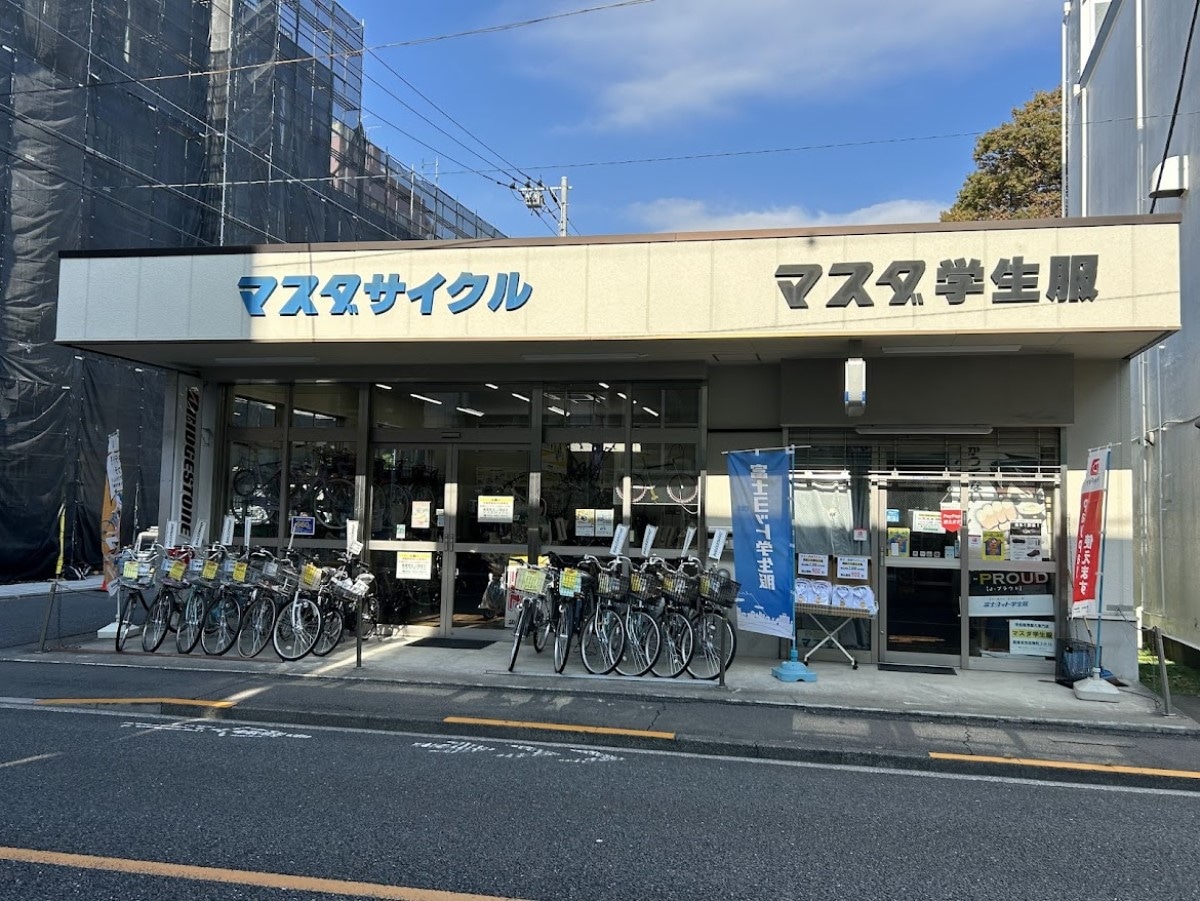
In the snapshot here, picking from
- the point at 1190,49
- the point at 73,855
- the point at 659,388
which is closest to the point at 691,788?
the point at 73,855

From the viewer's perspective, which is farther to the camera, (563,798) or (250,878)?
(563,798)

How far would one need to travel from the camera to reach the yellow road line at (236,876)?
3.79 metres

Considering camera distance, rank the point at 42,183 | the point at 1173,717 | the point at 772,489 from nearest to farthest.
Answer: the point at 1173,717
the point at 772,489
the point at 42,183

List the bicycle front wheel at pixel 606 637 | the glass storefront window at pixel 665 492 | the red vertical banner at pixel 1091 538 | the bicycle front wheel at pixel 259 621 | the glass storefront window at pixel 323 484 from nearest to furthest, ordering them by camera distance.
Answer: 1. the red vertical banner at pixel 1091 538
2. the bicycle front wheel at pixel 606 637
3. the bicycle front wheel at pixel 259 621
4. the glass storefront window at pixel 665 492
5. the glass storefront window at pixel 323 484

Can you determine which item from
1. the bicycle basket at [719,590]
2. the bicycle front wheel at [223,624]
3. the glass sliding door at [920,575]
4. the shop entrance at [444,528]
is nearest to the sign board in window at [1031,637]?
the glass sliding door at [920,575]

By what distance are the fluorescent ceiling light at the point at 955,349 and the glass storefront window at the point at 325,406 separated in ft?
23.3

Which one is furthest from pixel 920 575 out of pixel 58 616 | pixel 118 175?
pixel 118 175

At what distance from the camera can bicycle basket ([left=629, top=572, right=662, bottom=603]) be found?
912 centimetres

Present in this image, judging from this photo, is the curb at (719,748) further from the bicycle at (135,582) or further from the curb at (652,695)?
the bicycle at (135,582)

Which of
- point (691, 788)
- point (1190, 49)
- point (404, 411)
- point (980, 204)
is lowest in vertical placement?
point (691, 788)

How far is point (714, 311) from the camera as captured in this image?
903 centimetres

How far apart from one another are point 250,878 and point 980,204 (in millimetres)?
28146

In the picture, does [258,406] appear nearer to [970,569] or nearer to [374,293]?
[374,293]

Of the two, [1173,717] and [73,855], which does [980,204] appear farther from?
[73,855]
